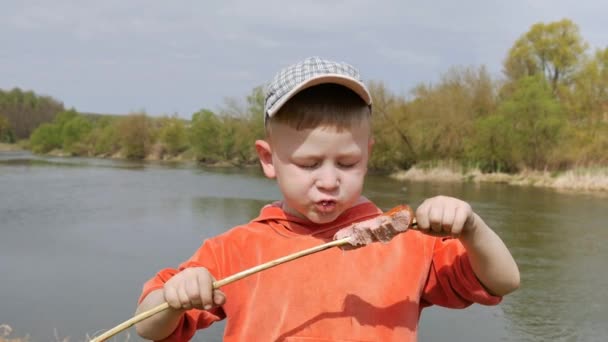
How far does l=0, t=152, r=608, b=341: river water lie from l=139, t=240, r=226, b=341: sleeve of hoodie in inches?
134

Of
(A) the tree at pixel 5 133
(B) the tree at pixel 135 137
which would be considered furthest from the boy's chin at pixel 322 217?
(A) the tree at pixel 5 133

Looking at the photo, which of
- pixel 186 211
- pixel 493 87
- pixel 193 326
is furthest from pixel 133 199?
pixel 493 87

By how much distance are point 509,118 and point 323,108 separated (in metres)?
25.8

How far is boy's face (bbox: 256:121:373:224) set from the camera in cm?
158

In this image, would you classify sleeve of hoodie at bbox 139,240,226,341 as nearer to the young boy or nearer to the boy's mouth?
the young boy

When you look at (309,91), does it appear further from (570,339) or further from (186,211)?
(186,211)

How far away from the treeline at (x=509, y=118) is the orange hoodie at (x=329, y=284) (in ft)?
81.4

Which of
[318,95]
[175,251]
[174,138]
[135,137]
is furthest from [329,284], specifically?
[135,137]

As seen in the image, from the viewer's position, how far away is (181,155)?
4591 centimetres

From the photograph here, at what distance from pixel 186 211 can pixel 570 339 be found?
1052 cm

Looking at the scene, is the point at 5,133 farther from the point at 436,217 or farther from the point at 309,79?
the point at 436,217

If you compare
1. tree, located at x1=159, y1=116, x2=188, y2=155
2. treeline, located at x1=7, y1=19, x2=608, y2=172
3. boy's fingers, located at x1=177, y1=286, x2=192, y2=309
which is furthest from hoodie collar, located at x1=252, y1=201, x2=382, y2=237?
tree, located at x1=159, y1=116, x2=188, y2=155

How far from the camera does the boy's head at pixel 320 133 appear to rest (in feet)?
5.19

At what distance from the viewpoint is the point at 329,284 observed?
163cm
